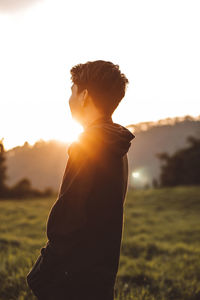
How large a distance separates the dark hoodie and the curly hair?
5.1 inches

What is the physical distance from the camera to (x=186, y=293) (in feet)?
15.6

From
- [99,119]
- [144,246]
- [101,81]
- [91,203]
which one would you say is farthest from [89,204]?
[144,246]

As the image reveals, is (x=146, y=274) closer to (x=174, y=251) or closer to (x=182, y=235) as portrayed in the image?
(x=174, y=251)

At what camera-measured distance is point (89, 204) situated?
75.4 inches

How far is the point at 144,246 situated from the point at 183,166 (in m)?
20.1

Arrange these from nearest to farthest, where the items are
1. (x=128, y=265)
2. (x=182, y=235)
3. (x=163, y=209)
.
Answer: (x=128, y=265), (x=182, y=235), (x=163, y=209)

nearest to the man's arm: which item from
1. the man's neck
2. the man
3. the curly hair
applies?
the man

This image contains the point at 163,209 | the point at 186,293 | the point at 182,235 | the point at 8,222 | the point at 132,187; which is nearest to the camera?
the point at 186,293

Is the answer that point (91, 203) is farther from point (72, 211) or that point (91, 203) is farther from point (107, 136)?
point (107, 136)

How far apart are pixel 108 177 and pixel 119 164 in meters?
0.13

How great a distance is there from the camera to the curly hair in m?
2.04

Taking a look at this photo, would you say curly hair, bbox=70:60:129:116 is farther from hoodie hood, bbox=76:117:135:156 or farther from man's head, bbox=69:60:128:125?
hoodie hood, bbox=76:117:135:156

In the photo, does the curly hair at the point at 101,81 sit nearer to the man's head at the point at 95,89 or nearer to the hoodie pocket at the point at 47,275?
the man's head at the point at 95,89

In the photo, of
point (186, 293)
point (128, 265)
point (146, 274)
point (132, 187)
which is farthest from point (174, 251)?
point (132, 187)
